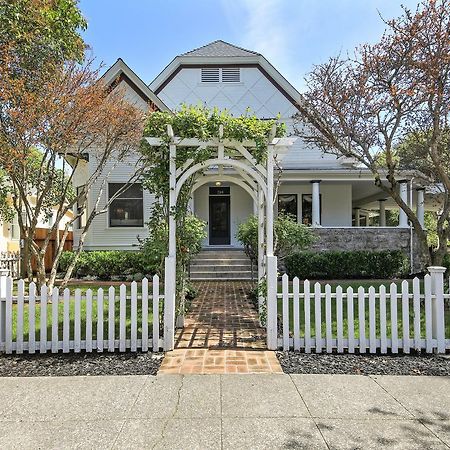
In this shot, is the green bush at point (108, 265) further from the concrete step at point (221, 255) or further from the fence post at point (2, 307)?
the fence post at point (2, 307)

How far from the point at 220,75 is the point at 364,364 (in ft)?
48.0

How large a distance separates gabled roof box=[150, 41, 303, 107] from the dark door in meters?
5.34

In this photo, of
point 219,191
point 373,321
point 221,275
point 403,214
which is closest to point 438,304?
point 373,321

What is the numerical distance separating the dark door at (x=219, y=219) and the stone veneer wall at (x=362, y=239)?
414cm

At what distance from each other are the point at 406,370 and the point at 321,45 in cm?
828

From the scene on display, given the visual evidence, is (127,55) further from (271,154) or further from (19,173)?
(271,154)

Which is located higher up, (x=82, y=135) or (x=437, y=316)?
(x=82, y=135)

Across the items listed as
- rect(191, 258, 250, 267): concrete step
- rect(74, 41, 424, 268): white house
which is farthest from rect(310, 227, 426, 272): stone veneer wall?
rect(191, 258, 250, 267): concrete step

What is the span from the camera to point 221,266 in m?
12.9

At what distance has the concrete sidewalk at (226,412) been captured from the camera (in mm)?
2832

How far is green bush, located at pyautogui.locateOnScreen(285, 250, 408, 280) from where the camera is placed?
12.3 metres

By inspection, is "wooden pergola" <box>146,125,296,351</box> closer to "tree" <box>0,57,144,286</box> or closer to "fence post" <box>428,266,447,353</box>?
"fence post" <box>428,266,447,353</box>

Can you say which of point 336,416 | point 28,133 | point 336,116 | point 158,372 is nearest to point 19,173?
point 28,133

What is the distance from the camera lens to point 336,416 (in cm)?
319
